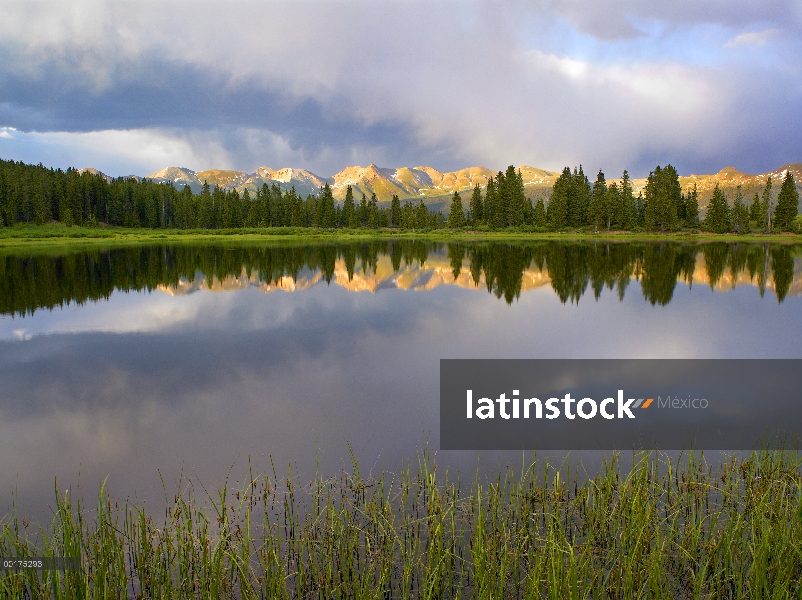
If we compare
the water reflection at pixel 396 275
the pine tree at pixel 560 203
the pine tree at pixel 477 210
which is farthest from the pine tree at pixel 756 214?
the water reflection at pixel 396 275

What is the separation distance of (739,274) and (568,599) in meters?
38.5

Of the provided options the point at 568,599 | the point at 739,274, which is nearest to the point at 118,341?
the point at 568,599

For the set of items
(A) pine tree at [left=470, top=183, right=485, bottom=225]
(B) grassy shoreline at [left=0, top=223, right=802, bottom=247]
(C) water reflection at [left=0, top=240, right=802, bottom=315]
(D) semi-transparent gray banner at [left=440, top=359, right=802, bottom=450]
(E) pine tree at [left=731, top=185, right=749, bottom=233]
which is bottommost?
(D) semi-transparent gray banner at [left=440, top=359, right=802, bottom=450]

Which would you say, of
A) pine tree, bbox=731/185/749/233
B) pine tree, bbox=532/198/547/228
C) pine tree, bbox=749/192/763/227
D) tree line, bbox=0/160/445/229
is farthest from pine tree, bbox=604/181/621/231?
tree line, bbox=0/160/445/229

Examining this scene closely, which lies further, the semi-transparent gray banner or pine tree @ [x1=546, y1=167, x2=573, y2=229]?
pine tree @ [x1=546, y1=167, x2=573, y2=229]

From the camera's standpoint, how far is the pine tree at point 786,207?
316 ft

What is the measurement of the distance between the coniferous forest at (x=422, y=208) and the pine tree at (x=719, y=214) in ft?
0.60

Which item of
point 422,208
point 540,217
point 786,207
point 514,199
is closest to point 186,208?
point 422,208

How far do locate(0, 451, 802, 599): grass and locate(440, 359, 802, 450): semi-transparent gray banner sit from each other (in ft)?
5.93

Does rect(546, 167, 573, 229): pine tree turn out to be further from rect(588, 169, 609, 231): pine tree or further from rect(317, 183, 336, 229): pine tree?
rect(317, 183, 336, 229): pine tree

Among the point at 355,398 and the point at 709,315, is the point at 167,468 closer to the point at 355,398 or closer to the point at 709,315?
the point at 355,398

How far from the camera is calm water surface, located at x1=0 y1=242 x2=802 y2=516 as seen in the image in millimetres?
8562

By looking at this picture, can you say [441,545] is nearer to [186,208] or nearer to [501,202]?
[501,202]

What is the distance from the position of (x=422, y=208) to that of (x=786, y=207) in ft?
232
